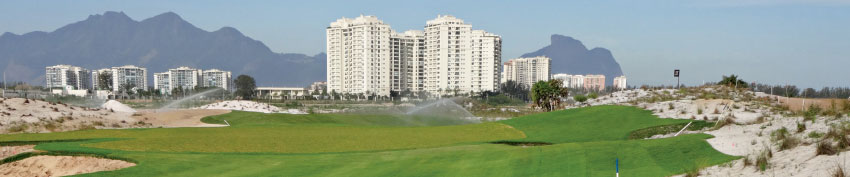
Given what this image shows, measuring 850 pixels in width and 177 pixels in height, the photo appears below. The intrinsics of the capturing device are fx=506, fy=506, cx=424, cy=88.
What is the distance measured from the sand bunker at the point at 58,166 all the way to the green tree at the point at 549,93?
69184 millimetres

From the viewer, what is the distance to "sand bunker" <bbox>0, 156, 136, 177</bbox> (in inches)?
863

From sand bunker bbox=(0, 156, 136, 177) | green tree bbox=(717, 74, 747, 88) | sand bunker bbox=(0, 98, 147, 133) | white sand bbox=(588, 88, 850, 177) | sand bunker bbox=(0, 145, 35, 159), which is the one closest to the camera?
white sand bbox=(588, 88, 850, 177)

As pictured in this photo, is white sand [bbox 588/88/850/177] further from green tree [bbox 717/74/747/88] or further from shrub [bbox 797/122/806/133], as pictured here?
green tree [bbox 717/74/747/88]

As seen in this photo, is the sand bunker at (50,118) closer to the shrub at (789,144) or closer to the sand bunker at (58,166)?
the sand bunker at (58,166)

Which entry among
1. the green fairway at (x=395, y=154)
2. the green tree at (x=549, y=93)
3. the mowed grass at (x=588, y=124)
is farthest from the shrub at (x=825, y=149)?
the green tree at (x=549, y=93)

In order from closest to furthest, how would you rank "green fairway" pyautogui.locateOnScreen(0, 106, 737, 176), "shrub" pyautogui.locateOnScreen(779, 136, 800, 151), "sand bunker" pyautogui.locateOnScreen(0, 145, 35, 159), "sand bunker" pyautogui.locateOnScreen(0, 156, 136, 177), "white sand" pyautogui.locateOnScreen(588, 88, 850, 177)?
"white sand" pyautogui.locateOnScreen(588, 88, 850, 177) → "shrub" pyautogui.locateOnScreen(779, 136, 800, 151) → "green fairway" pyautogui.locateOnScreen(0, 106, 737, 176) → "sand bunker" pyautogui.locateOnScreen(0, 156, 136, 177) → "sand bunker" pyautogui.locateOnScreen(0, 145, 35, 159)

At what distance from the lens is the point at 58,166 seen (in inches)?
883

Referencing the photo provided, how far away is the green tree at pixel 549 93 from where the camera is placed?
82.7 meters

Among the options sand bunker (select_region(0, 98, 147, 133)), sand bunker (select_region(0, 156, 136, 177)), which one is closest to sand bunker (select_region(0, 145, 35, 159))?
sand bunker (select_region(0, 156, 136, 177))

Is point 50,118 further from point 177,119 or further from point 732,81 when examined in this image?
point 732,81

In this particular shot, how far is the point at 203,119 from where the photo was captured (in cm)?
6209

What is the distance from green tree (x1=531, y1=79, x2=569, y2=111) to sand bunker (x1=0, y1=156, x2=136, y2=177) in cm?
6918

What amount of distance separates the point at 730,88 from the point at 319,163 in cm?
5626

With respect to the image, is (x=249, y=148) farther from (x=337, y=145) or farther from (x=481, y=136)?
(x=481, y=136)
